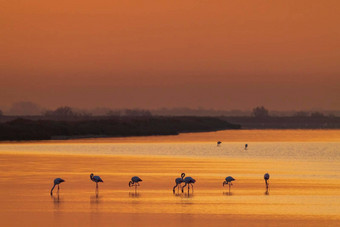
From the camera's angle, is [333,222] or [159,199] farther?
[159,199]

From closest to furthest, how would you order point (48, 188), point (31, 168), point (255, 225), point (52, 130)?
point (255, 225) → point (48, 188) → point (31, 168) → point (52, 130)

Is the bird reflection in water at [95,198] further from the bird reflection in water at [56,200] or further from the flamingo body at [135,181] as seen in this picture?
the flamingo body at [135,181]

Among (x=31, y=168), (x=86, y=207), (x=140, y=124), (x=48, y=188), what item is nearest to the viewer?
(x=86, y=207)

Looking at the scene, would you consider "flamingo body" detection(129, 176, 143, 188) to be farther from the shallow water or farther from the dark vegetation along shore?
the dark vegetation along shore

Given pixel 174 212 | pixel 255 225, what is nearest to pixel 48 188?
pixel 174 212

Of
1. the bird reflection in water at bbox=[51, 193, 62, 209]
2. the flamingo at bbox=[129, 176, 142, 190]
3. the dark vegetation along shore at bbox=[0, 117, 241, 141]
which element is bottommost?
the bird reflection in water at bbox=[51, 193, 62, 209]

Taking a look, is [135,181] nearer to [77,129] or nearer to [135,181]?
[135,181]

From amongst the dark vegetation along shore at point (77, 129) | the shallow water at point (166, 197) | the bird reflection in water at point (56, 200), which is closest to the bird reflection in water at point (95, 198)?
the shallow water at point (166, 197)

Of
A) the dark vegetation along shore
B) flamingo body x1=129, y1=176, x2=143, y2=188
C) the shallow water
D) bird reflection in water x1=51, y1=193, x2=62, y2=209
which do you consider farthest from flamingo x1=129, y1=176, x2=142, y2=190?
the dark vegetation along shore

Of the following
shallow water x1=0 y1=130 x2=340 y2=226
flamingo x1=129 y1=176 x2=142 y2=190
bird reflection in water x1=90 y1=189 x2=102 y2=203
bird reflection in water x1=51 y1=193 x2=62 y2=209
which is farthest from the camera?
flamingo x1=129 y1=176 x2=142 y2=190

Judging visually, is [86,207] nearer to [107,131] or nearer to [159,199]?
[159,199]

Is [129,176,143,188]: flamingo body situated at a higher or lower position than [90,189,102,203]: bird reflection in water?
higher

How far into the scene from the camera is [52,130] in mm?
83688

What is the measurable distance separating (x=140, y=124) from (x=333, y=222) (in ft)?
316
